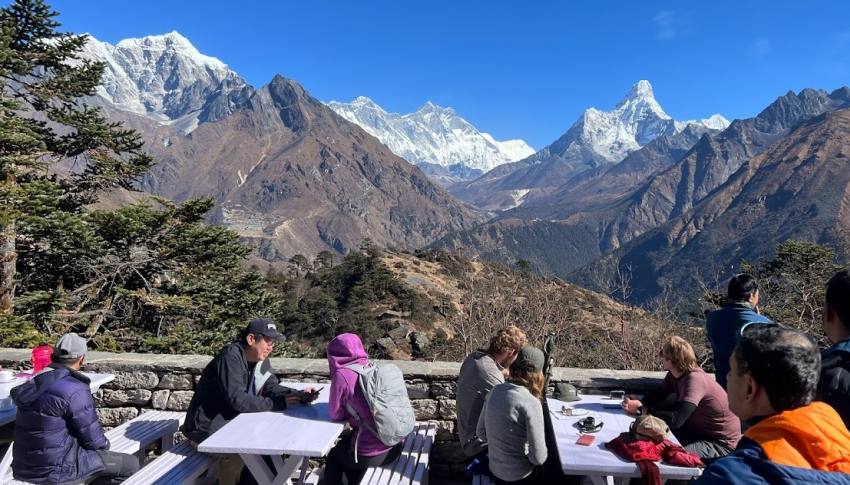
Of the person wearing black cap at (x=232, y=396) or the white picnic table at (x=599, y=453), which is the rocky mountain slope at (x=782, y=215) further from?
the person wearing black cap at (x=232, y=396)

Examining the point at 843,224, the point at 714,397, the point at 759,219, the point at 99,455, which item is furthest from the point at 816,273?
the point at 759,219

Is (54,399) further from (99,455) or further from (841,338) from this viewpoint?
(841,338)

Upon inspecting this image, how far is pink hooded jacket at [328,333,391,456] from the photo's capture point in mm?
3701

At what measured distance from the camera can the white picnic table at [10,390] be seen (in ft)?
13.4

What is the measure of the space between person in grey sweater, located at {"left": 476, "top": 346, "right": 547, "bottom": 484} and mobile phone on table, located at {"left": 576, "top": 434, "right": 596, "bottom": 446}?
0.84 feet

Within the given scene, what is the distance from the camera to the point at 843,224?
142875mm

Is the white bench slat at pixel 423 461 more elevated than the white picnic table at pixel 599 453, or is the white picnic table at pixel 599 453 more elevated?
the white picnic table at pixel 599 453

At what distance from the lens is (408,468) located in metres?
3.86

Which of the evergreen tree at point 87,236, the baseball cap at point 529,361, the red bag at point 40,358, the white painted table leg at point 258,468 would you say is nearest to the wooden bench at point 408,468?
the white painted table leg at point 258,468

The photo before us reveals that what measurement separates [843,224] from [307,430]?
18067 centimetres

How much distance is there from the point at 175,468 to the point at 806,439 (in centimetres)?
389

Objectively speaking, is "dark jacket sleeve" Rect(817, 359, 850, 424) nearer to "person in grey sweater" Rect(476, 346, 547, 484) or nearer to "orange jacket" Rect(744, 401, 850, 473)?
"orange jacket" Rect(744, 401, 850, 473)

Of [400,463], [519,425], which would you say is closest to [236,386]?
[400,463]

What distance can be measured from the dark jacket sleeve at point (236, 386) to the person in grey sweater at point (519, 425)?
1.72m
